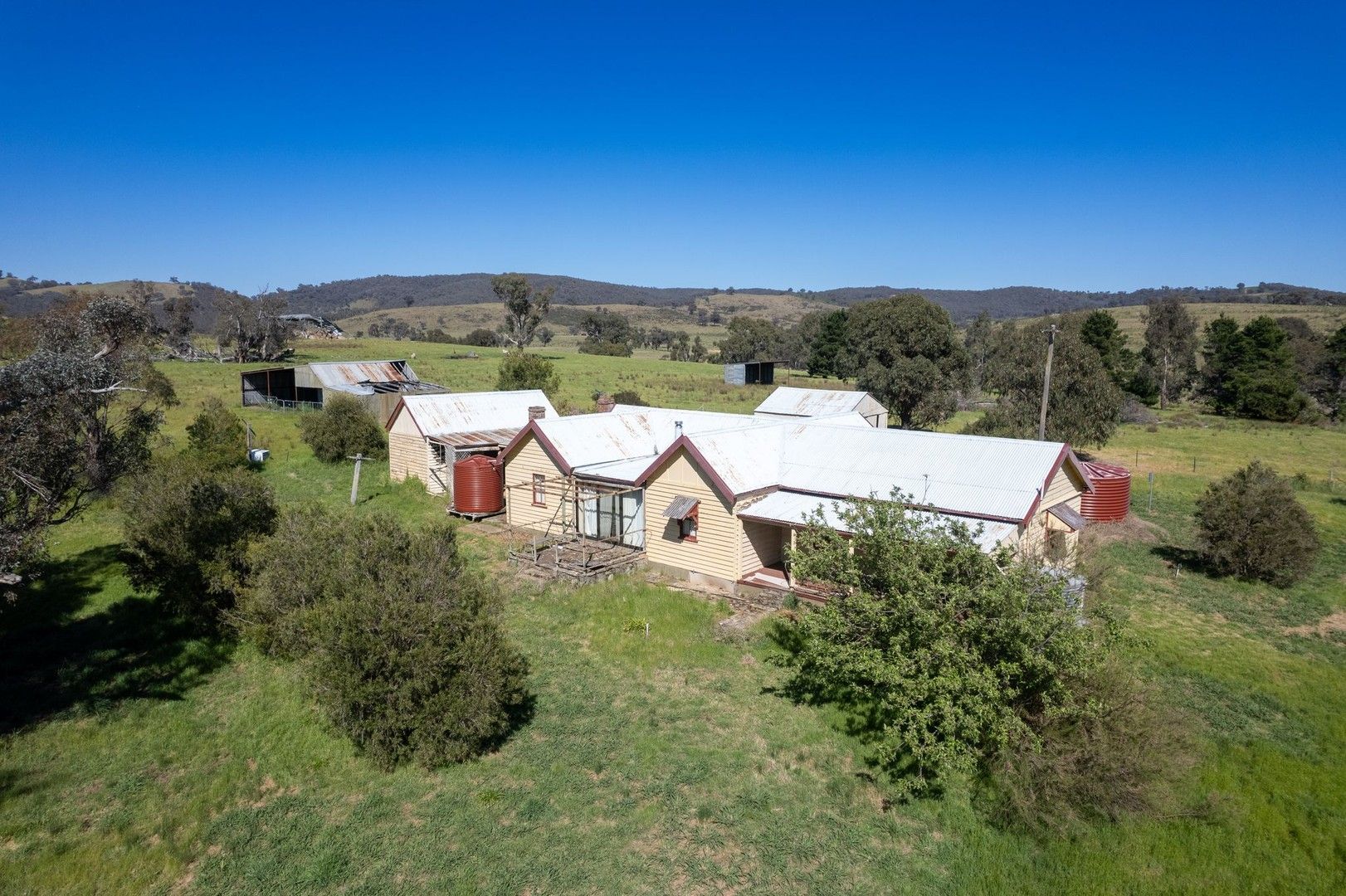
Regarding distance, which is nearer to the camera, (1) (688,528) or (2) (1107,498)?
(1) (688,528)

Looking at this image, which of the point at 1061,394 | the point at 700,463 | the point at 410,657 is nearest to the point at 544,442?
the point at 700,463

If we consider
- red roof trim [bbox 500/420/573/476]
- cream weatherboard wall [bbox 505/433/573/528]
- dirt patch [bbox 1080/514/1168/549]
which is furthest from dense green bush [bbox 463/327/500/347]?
dirt patch [bbox 1080/514/1168/549]

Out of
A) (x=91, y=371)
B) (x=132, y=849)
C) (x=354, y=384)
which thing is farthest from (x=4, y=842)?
(x=354, y=384)

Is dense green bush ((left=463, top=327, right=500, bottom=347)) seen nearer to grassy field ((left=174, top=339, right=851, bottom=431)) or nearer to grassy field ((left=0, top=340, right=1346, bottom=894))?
grassy field ((left=174, top=339, right=851, bottom=431))

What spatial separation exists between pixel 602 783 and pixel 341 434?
27.2m

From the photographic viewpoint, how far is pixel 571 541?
2281 cm

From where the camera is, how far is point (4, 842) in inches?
375

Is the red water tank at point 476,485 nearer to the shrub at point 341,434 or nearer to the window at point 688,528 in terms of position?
the window at point 688,528

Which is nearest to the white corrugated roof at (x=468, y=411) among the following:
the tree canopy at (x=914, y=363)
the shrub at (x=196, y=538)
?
the shrub at (x=196, y=538)

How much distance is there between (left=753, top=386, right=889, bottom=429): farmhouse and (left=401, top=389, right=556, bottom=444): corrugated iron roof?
15106 mm

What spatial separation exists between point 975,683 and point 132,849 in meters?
11.0

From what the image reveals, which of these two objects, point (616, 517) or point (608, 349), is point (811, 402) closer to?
point (616, 517)

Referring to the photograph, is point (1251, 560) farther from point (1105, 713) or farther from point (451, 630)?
Answer: point (451, 630)

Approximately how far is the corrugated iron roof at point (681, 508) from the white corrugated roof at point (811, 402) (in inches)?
870
